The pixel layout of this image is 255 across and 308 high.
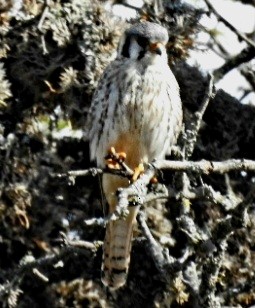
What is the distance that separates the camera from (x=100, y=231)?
5297 millimetres

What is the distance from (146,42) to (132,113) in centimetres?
42

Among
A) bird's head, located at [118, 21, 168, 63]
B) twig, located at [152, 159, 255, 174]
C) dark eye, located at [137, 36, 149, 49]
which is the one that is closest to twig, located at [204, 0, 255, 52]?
bird's head, located at [118, 21, 168, 63]

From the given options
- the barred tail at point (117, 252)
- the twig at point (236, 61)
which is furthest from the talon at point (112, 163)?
the twig at point (236, 61)

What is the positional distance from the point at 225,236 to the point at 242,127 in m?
1.78

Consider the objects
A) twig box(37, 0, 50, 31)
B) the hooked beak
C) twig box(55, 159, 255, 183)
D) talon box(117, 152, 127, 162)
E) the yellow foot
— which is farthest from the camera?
twig box(37, 0, 50, 31)

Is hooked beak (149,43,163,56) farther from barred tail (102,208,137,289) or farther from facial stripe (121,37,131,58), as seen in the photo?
barred tail (102,208,137,289)

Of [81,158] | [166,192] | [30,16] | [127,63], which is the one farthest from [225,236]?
[30,16]

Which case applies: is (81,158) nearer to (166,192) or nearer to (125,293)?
(125,293)

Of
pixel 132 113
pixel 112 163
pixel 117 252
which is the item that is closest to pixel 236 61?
pixel 132 113

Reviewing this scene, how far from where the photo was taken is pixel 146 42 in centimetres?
492

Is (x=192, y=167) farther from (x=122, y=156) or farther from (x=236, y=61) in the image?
(x=236, y=61)

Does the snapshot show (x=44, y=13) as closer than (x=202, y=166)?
No

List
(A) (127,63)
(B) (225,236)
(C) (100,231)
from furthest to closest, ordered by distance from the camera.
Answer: (C) (100,231) → (A) (127,63) → (B) (225,236)

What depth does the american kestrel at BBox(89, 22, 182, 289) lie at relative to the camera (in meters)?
4.75
